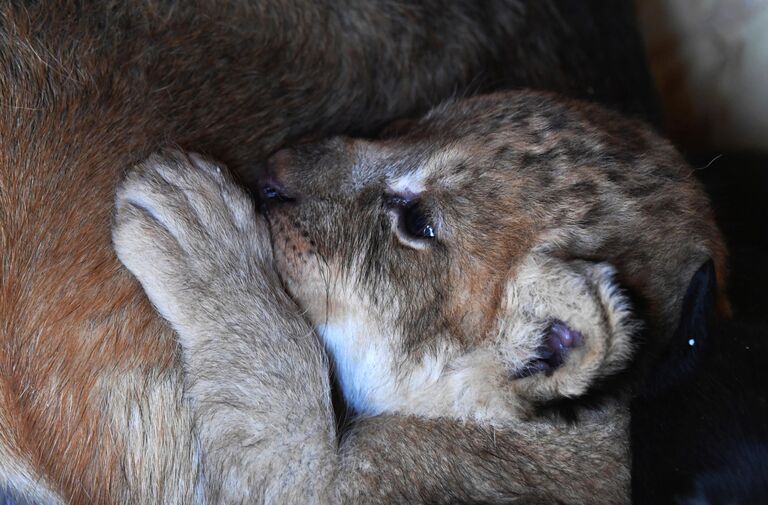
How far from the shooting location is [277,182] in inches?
79.5

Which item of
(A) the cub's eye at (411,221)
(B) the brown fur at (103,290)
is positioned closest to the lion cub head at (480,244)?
(A) the cub's eye at (411,221)

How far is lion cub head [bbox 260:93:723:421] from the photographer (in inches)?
72.8

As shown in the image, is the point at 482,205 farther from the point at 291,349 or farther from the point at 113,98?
the point at 113,98

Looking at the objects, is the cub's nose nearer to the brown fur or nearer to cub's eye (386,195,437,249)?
the brown fur

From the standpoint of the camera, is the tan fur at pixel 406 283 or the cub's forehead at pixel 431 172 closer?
the tan fur at pixel 406 283

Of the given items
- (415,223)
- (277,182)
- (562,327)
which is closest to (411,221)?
(415,223)

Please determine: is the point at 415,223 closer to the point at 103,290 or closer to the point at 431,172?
the point at 431,172

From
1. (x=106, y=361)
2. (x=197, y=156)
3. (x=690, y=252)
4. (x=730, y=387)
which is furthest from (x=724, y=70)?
(x=106, y=361)

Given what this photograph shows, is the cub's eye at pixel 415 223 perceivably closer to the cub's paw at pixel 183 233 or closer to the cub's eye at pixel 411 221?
the cub's eye at pixel 411 221

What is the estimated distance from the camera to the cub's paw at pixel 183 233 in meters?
1.88

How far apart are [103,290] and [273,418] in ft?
1.35

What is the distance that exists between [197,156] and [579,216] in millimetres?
777

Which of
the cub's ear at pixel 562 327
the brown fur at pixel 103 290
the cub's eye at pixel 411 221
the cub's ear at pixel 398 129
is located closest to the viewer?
the cub's ear at pixel 562 327

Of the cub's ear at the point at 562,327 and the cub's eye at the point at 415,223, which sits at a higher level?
the cub's eye at the point at 415,223
